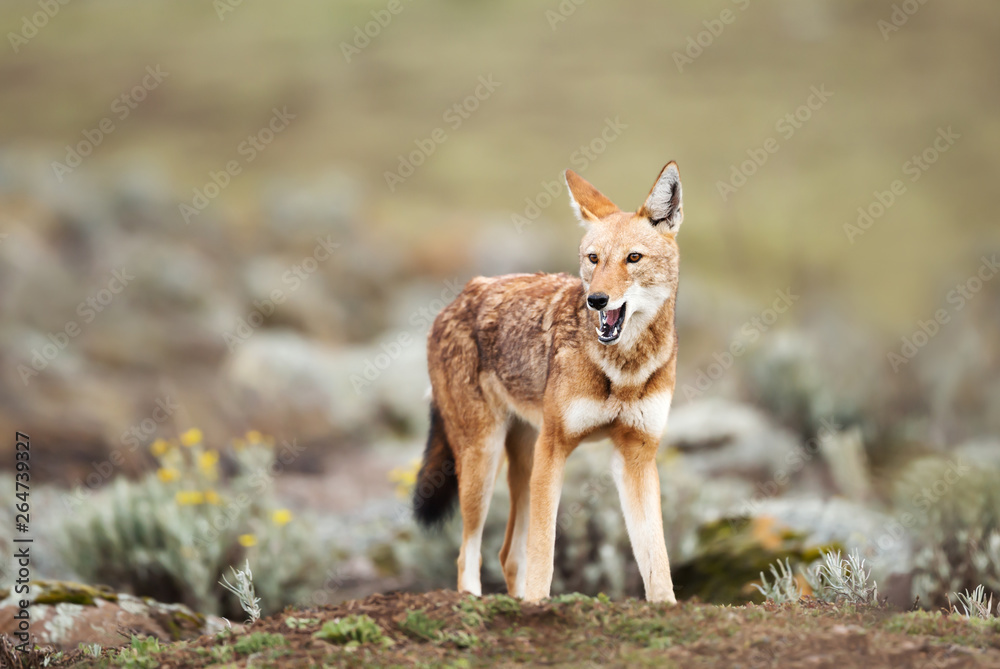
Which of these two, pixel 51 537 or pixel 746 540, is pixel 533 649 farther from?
pixel 51 537

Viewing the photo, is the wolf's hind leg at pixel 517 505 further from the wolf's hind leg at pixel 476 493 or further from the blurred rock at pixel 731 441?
the blurred rock at pixel 731 441

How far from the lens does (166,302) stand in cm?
1498

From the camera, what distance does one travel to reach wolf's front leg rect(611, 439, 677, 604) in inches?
171

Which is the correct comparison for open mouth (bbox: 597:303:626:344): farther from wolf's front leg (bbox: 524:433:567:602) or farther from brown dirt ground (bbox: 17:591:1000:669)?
brown dirt ground (bbox: 17:591:1000:669)

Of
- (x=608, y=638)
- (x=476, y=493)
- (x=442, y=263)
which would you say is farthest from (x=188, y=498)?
(x=442, y=263)

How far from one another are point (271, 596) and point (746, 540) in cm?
375

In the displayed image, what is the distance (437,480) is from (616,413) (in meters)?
1.78

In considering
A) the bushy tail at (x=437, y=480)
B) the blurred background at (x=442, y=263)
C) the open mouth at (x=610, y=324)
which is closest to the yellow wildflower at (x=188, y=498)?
the blurred background at (x=442, y=263)

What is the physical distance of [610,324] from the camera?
4273 mm

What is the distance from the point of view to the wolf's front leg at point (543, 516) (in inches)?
173

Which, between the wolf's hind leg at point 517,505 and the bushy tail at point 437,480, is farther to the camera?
the bushy tail at point 437,480

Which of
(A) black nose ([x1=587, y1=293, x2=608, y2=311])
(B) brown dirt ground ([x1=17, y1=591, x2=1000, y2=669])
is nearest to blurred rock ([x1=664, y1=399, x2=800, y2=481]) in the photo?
(B) brown dirt ground ([x1=17, y1=591, x2=1000, y2=669])

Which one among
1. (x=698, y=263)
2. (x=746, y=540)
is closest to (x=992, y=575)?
(x=746, y=540)

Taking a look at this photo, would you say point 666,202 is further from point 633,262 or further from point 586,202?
point 586,202
